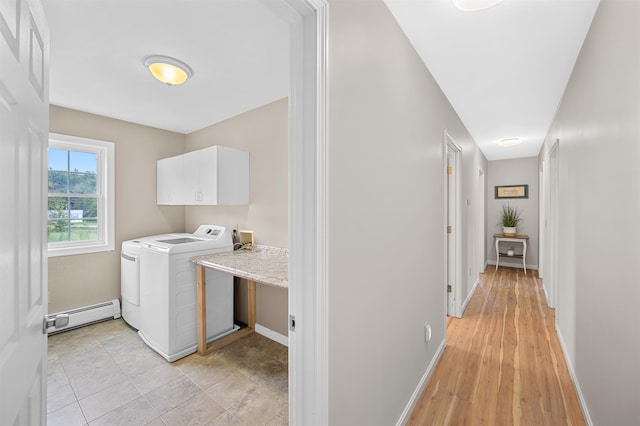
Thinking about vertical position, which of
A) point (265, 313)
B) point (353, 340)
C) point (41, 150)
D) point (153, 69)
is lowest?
point (265, 313)

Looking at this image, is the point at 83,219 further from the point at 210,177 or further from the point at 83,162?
the point at 210,177

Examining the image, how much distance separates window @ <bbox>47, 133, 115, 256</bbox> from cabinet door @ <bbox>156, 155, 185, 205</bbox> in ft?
1.64

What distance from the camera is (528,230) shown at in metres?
5.49

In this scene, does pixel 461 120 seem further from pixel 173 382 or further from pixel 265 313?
pixel 173 382

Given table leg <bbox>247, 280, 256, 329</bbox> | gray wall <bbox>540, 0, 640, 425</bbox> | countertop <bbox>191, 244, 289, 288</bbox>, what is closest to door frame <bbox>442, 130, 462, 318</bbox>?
gray wall <bbox>540, 0, 640, 425</bbox>

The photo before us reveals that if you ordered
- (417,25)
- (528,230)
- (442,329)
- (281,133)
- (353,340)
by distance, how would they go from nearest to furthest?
(353,340) → (417,25) → (442,329) → (281,133) → (528,230)

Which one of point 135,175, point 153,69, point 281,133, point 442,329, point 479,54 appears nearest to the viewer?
point 479,54

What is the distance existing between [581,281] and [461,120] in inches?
82.2

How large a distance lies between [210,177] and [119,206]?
142 centimetres

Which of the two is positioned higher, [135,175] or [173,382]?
[135,175]

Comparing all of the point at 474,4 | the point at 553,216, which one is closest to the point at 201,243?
the point at 474,4

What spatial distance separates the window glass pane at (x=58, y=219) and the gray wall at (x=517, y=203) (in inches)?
275

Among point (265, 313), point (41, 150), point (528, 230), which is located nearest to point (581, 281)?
point (265, 313)

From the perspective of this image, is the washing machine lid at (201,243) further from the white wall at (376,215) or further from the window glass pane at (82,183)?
the white wall at (376,215)
